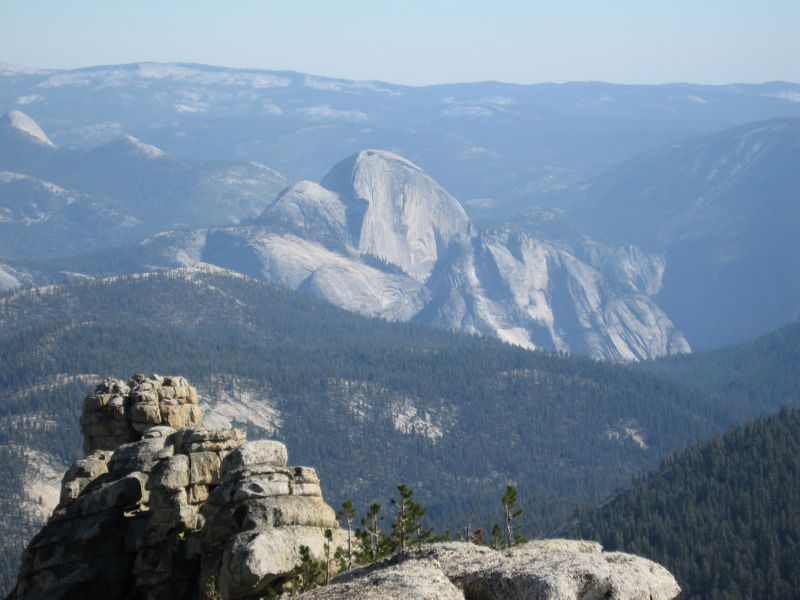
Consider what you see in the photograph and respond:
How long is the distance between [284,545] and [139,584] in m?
9.06

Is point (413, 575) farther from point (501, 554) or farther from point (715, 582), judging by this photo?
point (715, 582)

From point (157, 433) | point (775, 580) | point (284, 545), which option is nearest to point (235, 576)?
point (284, 545)

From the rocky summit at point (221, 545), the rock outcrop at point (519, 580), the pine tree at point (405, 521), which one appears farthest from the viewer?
the pine tree at point (405, 521)

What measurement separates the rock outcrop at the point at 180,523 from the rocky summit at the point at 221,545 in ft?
0.16

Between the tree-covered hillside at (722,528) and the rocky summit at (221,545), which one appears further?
the tree-covered hillside at (722,528)

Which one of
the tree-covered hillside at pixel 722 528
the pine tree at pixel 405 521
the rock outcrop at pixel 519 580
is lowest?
the tree-covered hillside at pixel 722 528

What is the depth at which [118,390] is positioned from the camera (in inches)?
3575

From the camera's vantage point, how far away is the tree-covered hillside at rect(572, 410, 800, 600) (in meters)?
158

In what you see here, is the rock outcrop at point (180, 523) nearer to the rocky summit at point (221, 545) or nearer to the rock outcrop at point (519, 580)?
the rocky summit at point (221, 545)

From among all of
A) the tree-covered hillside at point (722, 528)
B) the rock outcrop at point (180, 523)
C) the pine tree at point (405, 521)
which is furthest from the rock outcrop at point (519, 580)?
the tree-covered hillside at point (722, 528)

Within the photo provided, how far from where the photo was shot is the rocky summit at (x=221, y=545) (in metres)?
45.2

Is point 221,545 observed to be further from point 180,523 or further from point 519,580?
point 519,580

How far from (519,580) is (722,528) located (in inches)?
5326

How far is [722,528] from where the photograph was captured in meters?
174
